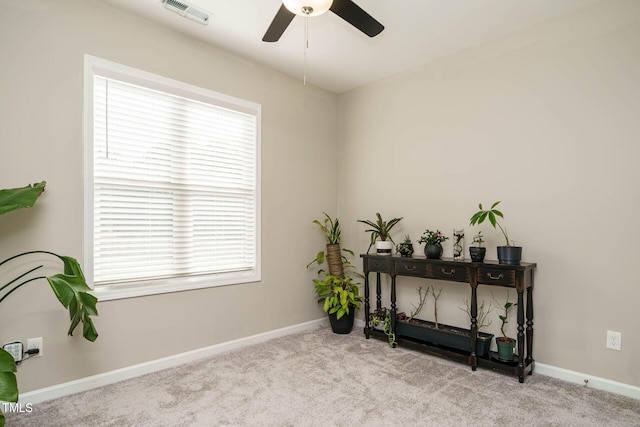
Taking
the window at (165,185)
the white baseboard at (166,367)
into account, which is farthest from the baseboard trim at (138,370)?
the window at (165,185)

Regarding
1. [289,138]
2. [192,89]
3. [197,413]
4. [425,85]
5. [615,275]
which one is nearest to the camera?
[197,413]

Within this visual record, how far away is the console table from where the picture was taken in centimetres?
265

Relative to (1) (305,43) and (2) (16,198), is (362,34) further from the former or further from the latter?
(2) (16,198)

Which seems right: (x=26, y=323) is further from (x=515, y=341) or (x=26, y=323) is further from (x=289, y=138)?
(x=515, y=341)

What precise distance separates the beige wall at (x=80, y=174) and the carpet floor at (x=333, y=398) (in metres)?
0.29

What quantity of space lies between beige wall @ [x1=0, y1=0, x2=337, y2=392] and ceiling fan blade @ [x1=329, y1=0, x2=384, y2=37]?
60.4 inches

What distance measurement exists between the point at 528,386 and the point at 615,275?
0.97 meters

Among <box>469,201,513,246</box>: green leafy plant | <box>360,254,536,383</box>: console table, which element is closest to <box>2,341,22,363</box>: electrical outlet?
<box>360,254,536,383</box>: console table

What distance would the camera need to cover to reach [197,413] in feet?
7.21

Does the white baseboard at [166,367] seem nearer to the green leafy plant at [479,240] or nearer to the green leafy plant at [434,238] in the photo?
the green leafy plant at [479,240]

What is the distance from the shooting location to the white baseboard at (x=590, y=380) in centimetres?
242

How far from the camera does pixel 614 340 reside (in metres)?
2.50

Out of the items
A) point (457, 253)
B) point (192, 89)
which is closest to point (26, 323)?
point (192, 89)

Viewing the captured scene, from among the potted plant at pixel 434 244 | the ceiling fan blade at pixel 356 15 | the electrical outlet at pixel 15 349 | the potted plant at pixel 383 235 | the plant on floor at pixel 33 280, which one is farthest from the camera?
the potted plant at pixel 383 235
